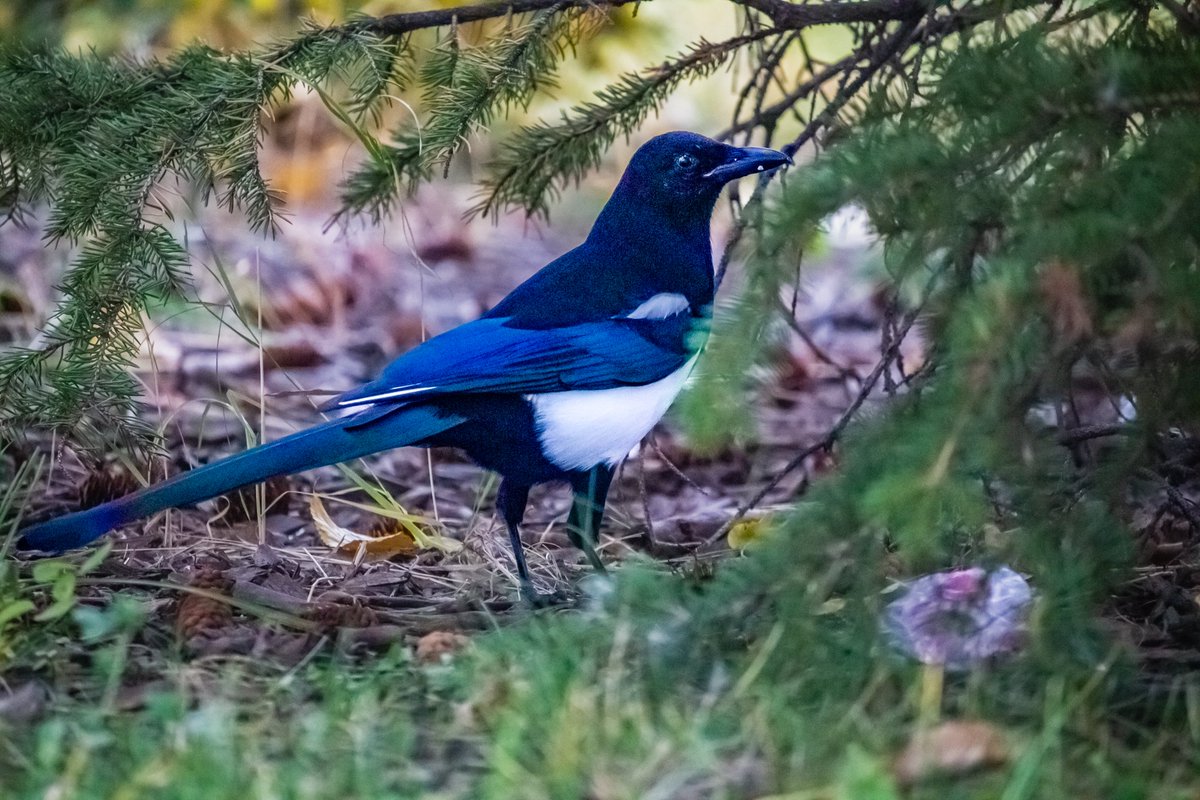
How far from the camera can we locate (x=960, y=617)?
78.6 inches

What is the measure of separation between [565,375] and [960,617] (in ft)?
4.10

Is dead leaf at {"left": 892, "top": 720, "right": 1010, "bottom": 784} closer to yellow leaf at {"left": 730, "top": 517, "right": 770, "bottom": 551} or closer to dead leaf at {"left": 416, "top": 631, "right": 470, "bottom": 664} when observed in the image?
dead leaf at {"left": 416, "top": 631, "right": 470, "bottom": 664}

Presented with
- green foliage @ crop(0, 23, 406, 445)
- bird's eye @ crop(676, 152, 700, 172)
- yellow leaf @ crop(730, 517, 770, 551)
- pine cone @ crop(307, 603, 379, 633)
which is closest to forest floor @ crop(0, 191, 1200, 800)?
pine cone @ crop(307, 603, 379, 633)

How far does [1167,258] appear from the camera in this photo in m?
1.83

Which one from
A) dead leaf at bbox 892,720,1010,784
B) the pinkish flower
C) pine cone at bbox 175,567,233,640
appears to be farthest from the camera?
pine cone at bbox 175,567,233,640

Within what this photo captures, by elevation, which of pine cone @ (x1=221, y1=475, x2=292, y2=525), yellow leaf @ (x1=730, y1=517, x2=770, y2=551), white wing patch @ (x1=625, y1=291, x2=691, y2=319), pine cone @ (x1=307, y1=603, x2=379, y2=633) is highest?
white wing patch @ (x1=625, y1=291, x2=691, y2=319)

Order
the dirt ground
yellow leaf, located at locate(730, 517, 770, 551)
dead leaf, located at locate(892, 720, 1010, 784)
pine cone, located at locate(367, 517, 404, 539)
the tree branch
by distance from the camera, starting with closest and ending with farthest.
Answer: dead leaf, located at locate(892, 720, 1010, 784) < the dirt ground < the tree branch < yellow leaf, located at locate(730, 517, 770, 551) < pine cone, located at locate(367, 517, 404, 539)

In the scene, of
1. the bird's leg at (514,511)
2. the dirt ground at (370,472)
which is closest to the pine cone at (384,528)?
the dirt ground at (370,472)

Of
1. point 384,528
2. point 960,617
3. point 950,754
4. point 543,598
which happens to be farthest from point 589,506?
point 950,754

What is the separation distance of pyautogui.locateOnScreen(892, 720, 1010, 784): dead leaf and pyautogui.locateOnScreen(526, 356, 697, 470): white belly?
1.33m

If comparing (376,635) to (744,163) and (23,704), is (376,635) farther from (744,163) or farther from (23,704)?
(744,163)

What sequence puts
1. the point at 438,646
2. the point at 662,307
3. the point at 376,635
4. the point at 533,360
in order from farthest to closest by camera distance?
the point at 662,307
the point at 533,360
the point at 376,635
the point at 438,646

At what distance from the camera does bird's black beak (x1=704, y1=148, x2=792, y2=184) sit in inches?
124

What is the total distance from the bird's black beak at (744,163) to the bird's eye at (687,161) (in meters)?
0.04
